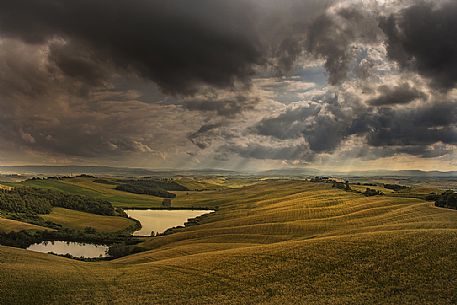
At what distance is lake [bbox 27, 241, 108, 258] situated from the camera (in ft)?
437

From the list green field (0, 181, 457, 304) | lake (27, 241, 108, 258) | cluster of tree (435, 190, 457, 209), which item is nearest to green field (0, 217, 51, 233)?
lake (27, 241, 108, 258)

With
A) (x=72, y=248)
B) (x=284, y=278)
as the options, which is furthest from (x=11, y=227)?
(x=284, y=278)

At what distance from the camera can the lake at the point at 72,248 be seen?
133m

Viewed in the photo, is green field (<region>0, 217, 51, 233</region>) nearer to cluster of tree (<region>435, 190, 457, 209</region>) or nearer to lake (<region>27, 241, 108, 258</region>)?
lake (<region>27, 241, 108, 258</region>)

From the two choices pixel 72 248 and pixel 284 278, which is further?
pixel 72 248

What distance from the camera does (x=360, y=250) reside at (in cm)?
5003

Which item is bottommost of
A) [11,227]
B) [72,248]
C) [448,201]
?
[72,248]

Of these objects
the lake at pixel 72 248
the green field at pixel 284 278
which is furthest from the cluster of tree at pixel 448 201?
the lake at pixel 72 248

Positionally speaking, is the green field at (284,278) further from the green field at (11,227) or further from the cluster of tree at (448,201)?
the green field at (11,227)

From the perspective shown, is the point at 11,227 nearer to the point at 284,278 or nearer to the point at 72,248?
the point at 72,248

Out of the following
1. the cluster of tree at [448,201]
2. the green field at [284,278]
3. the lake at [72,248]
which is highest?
the cluster of tree at [448,201]

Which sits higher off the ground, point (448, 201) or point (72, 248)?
point (448, 201)

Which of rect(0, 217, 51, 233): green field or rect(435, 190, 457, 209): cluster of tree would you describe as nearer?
rect(435, 190, 457, 209): cluster of tree

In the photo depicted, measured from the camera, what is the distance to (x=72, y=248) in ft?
473
